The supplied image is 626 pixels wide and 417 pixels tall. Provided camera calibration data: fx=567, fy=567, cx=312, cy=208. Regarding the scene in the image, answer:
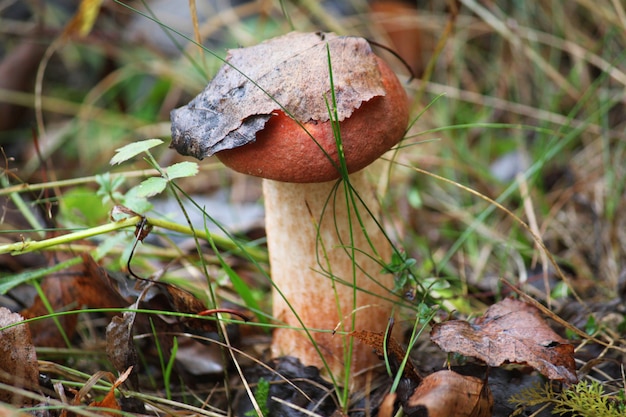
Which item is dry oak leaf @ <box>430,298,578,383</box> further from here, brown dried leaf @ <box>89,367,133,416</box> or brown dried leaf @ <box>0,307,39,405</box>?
brown dried leaf @ <box>0,307,39,405</box>

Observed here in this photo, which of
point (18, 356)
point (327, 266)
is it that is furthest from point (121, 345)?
point (327, 266)

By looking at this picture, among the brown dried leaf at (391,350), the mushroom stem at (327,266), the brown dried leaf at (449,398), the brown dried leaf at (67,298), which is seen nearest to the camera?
the brown dried leaf at (449,398)

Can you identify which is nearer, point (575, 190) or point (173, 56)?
point (575, 190)

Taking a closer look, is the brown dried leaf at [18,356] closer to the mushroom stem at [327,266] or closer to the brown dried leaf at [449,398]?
the mushroom stem at [327,266]

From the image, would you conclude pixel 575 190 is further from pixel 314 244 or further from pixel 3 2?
pixel 3 2

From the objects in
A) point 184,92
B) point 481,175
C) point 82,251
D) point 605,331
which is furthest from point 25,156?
point 605,331

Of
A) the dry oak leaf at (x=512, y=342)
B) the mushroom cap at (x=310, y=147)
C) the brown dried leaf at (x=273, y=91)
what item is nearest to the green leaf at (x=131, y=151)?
the brown dried leaf at (x=273, y=91)

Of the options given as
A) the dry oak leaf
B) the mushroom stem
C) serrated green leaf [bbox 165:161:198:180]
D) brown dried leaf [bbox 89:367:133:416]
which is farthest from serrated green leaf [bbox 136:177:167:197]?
the dry oak leaf
